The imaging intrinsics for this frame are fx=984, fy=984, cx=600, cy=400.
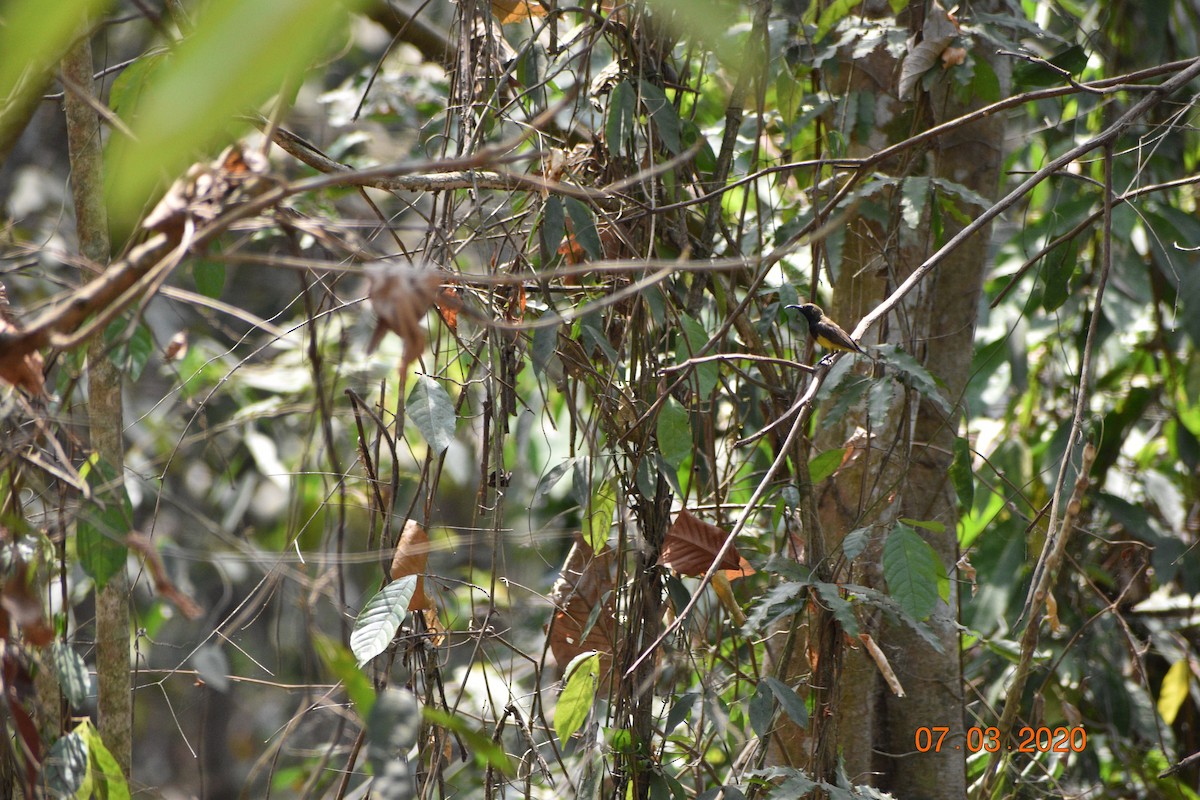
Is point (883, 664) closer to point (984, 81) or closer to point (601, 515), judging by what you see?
point (601, 515)

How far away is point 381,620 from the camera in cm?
119

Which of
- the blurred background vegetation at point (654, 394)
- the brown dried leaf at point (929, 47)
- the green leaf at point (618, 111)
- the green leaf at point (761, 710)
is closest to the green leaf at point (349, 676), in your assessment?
the blurred background vegetation at point (654, 394)

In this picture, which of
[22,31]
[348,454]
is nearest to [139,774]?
[348,454]

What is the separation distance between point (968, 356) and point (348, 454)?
176 cm

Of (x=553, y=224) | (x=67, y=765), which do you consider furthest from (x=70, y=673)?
(x=553, y=224)

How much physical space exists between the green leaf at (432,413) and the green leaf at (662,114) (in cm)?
55

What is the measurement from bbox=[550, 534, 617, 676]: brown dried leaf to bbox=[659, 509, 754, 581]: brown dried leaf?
0.14 metres

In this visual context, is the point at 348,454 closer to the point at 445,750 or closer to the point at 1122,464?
the point at 445,750

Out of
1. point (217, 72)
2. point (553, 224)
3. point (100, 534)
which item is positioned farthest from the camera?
point (553, 224)

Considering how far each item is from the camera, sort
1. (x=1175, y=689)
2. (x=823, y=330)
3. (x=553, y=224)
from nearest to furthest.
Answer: (x=553, y=224) < (x=823, y=330) < (x=1175, y=689)

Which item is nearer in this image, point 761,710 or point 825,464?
point 761,710

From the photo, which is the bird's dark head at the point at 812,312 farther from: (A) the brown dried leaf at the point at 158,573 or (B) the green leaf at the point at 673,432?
(A) the brown dried leaf at the point at 158,573

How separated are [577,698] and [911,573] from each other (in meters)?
0.52

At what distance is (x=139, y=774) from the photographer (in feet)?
19.4
